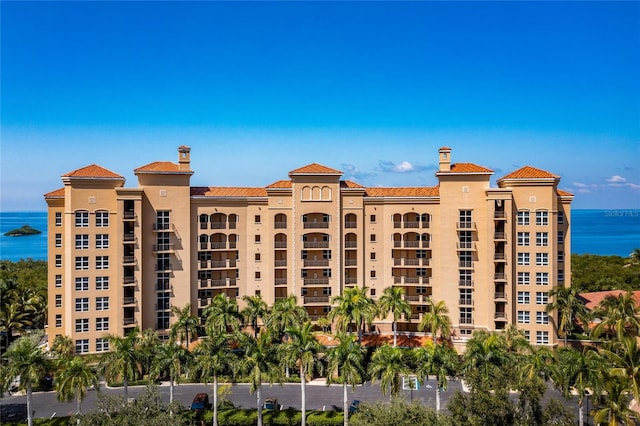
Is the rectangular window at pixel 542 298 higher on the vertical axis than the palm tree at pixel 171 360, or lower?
higher

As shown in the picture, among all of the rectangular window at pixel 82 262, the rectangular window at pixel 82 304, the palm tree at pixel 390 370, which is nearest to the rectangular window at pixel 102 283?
the rectangular window at pixel 82 304

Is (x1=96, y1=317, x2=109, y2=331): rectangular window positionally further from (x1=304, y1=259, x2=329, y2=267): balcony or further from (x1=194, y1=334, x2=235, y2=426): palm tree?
(x1=304, y1=259, x2=329, y2=267): balcony

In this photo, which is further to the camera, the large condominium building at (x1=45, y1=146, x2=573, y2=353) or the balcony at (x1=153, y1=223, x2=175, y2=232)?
the balcony at (x1=153, y1=223, x2=175, y2=232)

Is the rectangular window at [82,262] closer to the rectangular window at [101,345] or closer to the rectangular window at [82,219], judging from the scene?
the rectangular window at [82,219]

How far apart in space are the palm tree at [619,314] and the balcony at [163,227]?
43336 mm

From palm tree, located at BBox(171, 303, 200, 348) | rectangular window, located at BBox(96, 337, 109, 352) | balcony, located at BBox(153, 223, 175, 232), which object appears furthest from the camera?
balcony, located at BBox(153, 223, 175, 232)

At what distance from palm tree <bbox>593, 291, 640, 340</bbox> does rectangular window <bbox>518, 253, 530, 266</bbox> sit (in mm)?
7787

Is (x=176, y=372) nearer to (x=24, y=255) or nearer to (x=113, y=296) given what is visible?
(x=113, y=296)

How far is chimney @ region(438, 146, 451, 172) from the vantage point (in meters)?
51.3

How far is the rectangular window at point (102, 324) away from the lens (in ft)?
157

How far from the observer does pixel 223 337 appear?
112 feet

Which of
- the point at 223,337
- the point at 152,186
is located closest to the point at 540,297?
the point at 223,337

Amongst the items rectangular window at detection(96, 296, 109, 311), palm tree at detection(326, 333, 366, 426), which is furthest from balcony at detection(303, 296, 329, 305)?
Result: rectangular window at detection(96, 296, 109, 311)

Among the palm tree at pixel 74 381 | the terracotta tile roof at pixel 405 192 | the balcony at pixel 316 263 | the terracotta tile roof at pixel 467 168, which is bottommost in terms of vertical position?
the palm tree at pixel 74 381
